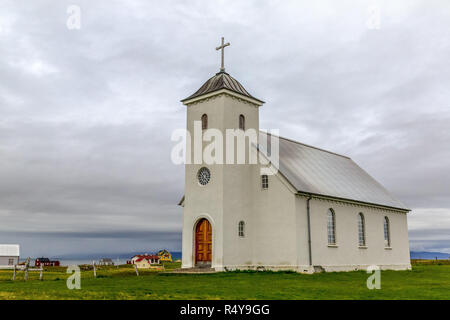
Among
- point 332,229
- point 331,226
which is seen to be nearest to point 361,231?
point 332,229

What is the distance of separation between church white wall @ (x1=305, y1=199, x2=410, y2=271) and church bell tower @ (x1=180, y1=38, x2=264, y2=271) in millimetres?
4643

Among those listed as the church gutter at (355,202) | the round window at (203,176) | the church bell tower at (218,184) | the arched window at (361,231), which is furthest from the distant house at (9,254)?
the church gutter at (355,202)

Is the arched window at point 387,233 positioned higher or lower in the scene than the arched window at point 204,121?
lower

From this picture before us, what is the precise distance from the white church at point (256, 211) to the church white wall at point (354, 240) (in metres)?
0.07

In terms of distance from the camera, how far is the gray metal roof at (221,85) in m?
30.0

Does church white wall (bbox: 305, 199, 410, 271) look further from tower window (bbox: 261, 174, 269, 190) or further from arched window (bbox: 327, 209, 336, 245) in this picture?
tower window (bbox: 261, 174, 269, 190)

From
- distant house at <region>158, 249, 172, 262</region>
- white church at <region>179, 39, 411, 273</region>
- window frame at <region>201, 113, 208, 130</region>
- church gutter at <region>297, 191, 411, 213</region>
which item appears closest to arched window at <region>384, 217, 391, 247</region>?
church gutter at <region>297, 191, 411, 213</region>

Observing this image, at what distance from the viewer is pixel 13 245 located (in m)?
81.4

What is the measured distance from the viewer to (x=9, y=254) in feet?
260

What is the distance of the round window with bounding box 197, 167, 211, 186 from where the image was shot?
96.6ft

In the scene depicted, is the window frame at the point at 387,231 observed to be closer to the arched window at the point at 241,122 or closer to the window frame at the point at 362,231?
the window frame at the point at 362,231

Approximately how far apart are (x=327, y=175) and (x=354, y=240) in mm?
5455

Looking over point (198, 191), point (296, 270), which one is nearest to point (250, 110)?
point (198, 191)
